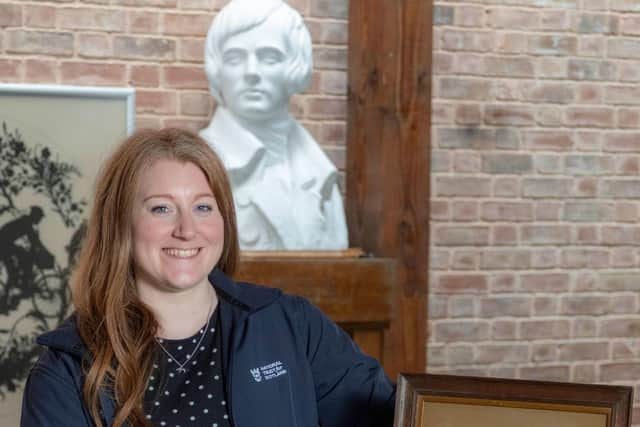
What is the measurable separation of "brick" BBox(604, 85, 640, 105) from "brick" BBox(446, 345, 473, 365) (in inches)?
45.5

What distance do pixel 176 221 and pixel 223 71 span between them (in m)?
1.62

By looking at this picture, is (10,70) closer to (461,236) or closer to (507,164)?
(461,236)

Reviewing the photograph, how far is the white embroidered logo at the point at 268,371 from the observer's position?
1.87 metres

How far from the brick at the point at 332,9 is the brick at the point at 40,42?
0.93 meters

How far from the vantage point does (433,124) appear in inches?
157

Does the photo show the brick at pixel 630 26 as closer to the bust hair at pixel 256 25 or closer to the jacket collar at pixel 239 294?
the bust hair at pixel 256 25

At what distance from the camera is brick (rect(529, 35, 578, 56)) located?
4.12 metres

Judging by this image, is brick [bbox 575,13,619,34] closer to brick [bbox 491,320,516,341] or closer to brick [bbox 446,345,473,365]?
brick [bbox 491,320,516,341]

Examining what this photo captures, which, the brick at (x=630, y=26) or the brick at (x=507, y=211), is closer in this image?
the brick at (x=507, y=211)

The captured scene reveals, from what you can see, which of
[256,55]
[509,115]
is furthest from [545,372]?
[256,55]

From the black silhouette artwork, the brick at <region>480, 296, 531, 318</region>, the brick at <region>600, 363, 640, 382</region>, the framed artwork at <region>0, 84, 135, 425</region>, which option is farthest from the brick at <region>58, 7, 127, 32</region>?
the brick at <region>600, 363, 640, 382</region>

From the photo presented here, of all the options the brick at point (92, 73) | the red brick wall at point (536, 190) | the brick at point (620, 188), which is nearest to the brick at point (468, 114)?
the red brick wall at point (536, 190)

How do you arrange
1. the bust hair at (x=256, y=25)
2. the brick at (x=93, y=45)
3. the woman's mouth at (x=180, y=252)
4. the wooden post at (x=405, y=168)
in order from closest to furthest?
1. the woman's mouth at (x=180, y=252)
2. the bust hair at (x=256, y=25)
3. the wooden post at (x=405, y=168)
4. the brick at (x=93, y=45)

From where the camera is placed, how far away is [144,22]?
3777 mm
